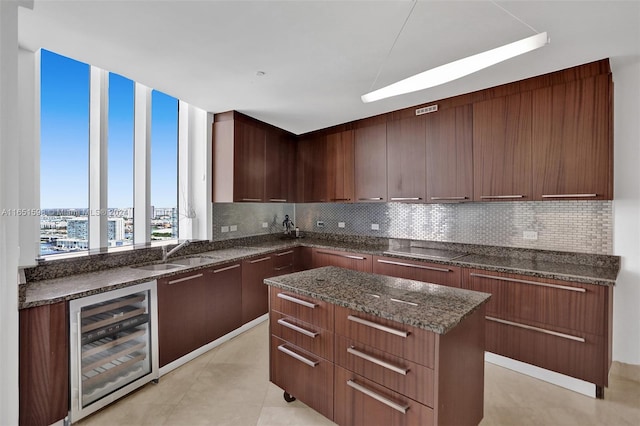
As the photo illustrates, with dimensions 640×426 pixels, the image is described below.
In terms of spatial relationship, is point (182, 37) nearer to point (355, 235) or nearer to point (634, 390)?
point (355, 235)

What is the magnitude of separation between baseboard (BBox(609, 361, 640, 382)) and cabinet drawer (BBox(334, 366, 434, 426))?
2248 millimetres

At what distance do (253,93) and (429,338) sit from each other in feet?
8.46

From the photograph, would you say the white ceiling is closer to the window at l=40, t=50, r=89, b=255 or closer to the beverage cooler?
the window at l=40, t=50, r=89, b=255

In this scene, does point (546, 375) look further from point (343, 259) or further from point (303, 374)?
point (343, 259)

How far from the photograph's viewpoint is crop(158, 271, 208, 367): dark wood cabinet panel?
7.92 ft

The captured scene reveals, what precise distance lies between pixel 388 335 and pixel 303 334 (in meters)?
0.61

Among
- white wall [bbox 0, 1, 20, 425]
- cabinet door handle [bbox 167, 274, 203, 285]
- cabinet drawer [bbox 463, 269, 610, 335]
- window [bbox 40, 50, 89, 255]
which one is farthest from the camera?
cabinet door handle [bbox 167, 274, 203, 285]

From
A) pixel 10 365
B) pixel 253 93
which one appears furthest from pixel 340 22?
pixel 10 365

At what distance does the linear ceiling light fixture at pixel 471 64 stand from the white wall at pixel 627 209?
183cm

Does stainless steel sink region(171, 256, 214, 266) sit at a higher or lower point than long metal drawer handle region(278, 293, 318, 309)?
higher

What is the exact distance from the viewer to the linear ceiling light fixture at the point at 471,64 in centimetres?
123

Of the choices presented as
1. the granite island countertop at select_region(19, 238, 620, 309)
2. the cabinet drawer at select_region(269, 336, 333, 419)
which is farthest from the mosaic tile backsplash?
the cabinet drawer at select_region(269, 336, 333, 419)

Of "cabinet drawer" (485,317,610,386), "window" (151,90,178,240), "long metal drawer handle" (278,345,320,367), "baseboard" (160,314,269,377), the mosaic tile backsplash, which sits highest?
"window" (151,90,178,240)

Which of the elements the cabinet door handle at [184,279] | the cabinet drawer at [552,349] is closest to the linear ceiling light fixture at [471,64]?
the cabinet drawer at [552,349]
